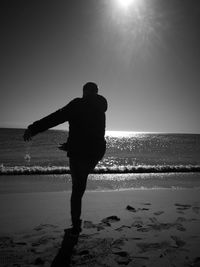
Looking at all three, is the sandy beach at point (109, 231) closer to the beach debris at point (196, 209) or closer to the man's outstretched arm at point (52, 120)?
the beach debris at point (196, 209)

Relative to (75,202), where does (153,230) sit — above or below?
below

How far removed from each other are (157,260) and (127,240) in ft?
2.45

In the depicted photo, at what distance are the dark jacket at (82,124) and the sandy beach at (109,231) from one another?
132cm

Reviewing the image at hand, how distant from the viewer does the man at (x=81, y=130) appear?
143 inches

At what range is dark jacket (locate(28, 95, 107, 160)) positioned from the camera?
3.62 metres

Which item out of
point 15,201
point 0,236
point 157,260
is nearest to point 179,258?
point 157,260

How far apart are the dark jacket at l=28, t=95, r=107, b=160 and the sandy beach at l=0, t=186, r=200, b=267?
51.9 inches

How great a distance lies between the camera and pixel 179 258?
3.11 meters

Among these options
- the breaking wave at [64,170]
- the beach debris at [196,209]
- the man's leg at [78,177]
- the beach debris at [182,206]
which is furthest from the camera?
the breaking wave at [64,170]

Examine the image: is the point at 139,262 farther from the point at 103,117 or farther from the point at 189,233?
the point at 103,117

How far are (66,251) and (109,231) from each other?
3.48 ft

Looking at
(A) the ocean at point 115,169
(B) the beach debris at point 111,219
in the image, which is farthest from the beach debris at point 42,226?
(A) the ocean at point 115,169

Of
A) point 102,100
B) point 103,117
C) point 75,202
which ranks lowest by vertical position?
point 75,202

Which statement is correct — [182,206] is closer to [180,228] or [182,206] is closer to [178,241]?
[180,228]
